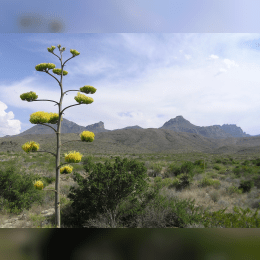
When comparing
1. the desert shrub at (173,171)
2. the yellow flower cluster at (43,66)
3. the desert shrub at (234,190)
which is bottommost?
the desert shrub at (234,190)

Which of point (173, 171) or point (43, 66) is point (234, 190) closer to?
point (173, 171)

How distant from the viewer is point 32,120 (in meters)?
1.09

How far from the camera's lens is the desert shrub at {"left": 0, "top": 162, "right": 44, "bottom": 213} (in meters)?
2.64

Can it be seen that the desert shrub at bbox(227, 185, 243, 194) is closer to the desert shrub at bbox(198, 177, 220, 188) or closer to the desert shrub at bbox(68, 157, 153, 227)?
the desert shrub at bbox(198, 177, 220, 188)

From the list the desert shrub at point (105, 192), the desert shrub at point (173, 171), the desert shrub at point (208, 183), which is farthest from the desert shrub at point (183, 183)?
the desert shrub at point (105, 192)

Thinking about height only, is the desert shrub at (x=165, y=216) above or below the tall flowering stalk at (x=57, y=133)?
below

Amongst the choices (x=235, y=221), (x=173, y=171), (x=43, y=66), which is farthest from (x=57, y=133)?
(x=173, y=171)

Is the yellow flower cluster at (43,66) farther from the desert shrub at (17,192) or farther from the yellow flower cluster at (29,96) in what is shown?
the desert shrub at (17,192)

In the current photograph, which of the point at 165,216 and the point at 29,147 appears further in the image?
the point at 165,216

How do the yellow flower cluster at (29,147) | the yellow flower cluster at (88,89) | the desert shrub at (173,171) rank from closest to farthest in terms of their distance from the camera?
the yellow flower cluster at (29,147) → the yellow flower cluster at (88,89) → the desert shrub at (173,171)

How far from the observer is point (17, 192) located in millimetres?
2646

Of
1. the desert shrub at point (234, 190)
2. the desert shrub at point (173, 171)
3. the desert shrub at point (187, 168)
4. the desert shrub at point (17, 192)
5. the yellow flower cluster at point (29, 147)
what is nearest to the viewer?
the yellow flower cluster at point (29, 147)

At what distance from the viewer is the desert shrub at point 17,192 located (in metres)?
2.64

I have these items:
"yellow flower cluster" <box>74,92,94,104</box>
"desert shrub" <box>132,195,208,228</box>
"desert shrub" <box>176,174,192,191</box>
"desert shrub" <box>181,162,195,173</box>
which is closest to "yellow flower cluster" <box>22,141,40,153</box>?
"yellow flower cluster" <box>74,92,94,104</box>
